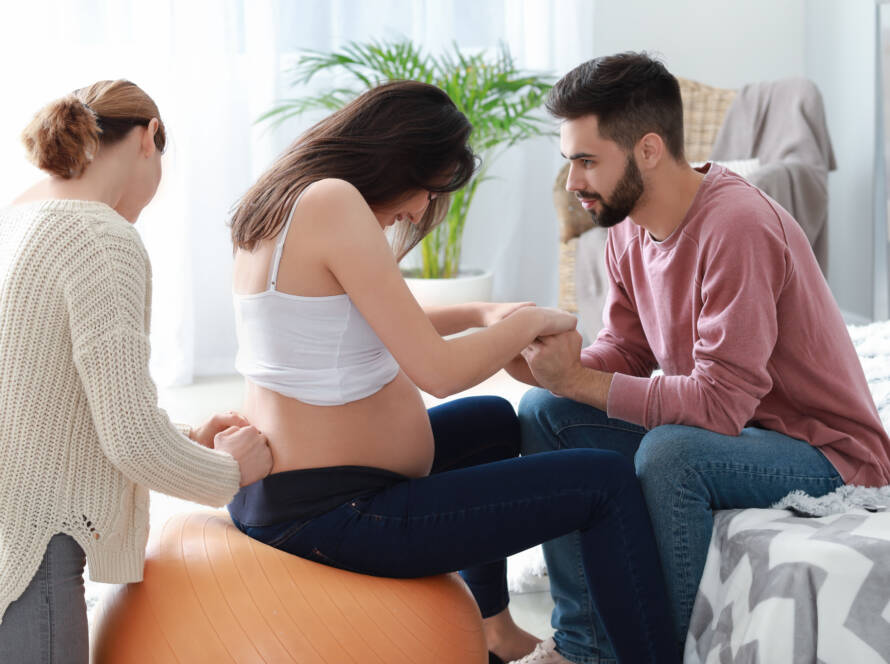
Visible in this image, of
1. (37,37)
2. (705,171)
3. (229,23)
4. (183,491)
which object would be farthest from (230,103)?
(183,491)

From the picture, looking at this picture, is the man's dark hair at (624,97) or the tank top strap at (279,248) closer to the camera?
the tank top strap at (279,248)

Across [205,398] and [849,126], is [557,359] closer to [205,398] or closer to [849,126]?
[205,398]

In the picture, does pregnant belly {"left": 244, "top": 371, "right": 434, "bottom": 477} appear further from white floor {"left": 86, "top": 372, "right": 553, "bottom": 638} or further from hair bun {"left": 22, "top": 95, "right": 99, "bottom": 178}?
white floor {"left": 86, "top": 372, "right": 553, "bottom": 638}

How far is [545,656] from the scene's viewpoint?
5.18 feet

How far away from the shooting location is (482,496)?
1316 millimetres

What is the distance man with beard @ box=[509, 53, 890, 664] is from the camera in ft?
4.65

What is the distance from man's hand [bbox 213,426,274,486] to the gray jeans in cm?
22

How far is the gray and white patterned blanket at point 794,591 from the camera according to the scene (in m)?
1.20

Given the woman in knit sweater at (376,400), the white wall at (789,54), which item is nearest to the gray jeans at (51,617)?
the woman in knit sweater at (376,400)

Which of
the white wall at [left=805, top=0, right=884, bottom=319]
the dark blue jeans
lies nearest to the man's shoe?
the dark blue jeans

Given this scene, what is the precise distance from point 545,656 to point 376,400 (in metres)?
0.55

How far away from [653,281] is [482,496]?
1.81ft

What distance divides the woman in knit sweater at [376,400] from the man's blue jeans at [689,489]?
42mm

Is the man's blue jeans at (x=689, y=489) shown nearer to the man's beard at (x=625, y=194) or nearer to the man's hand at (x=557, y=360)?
the man's hand at (x=557, y=360)
